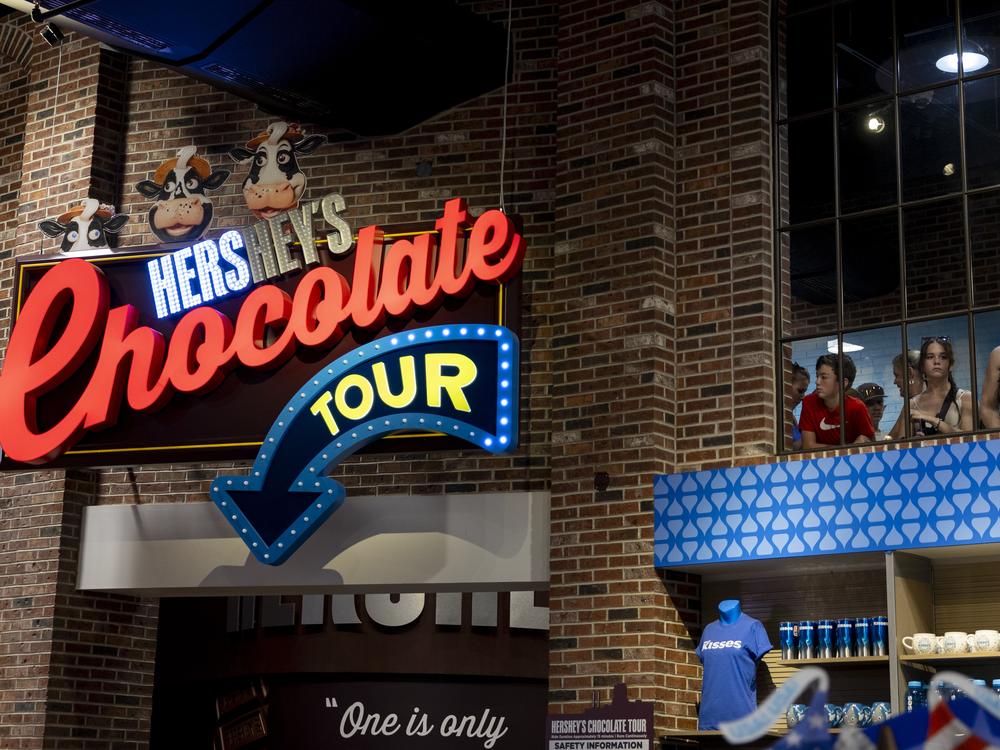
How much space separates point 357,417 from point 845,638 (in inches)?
120

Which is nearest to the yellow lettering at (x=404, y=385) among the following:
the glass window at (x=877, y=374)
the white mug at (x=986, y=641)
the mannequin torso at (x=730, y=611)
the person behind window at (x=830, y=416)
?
the mannequin torso at (x=730, y=611)

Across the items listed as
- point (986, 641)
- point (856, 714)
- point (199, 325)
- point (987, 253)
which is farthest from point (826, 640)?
point (987, 253)

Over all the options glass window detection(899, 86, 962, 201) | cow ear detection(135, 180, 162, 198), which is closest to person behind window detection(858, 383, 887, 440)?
glass window detection(899, 86, 962, 201)

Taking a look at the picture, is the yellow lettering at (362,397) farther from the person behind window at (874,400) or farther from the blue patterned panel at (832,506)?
the person behind window at (874,400)

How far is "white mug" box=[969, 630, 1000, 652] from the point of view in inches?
259

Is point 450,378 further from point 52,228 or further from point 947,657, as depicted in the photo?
point 52,228

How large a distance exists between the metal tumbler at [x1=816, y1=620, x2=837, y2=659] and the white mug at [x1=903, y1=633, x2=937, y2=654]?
0.45 m

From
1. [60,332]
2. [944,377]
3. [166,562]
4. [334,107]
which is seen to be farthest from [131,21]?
[944,377]

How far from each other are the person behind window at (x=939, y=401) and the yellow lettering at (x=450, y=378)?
8.17ft

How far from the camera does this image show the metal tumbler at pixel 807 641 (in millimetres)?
7137

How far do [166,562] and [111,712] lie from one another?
1.28 metres

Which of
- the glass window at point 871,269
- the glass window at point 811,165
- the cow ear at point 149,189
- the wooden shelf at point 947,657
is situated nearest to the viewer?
the wooden shelf at point 947,657

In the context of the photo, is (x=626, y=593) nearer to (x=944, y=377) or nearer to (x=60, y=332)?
(x=944, y=377)

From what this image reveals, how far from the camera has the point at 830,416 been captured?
771 cm
